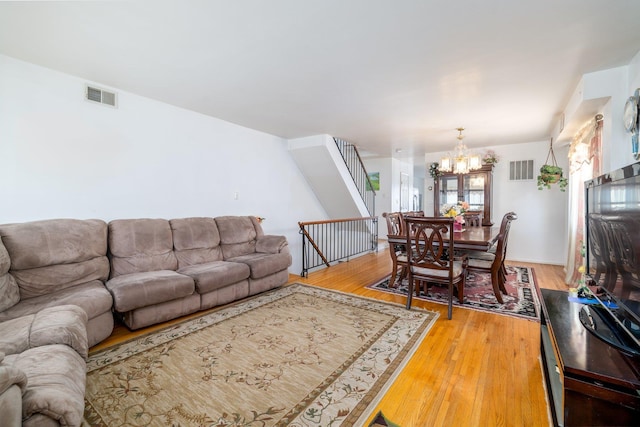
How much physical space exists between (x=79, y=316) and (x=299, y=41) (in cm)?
250

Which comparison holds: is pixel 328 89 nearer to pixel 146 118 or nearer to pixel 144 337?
pixel 146 118

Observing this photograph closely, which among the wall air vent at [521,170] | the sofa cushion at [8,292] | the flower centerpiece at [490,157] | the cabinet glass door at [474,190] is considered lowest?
the sofa cushion at [8,292]

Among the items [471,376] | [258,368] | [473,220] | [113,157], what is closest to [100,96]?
[113,157]

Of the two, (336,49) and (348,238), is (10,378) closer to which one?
(336,49)

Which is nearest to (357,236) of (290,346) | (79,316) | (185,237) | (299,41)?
(185,237)

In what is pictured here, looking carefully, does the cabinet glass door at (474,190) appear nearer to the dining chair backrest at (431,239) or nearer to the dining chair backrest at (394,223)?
the dining chair backrest at (394,223)

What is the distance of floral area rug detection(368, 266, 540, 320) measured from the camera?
118 inches

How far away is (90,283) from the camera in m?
2.59

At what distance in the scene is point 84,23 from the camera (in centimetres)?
197

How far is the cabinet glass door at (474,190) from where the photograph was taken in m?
5.69

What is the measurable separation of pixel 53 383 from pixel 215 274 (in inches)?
72.3

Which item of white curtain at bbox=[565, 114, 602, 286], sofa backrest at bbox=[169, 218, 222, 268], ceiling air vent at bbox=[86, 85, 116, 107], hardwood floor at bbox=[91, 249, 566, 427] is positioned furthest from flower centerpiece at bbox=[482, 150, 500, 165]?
ceiling air vent at bbox=[86, 85, 116, 107]

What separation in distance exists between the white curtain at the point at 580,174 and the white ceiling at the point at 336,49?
0.49 m

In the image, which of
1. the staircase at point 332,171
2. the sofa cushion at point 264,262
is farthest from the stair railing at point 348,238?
the sofa cushion at point 264,262
